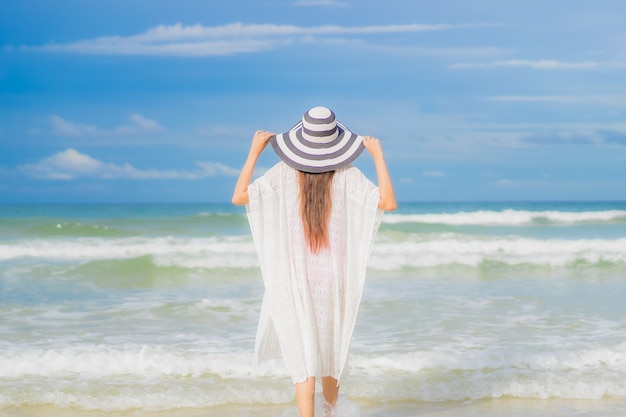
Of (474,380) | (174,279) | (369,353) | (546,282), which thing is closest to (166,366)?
(369,353)

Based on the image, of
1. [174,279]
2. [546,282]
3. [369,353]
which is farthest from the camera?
[174,279]

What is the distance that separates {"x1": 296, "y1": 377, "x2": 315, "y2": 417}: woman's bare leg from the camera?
428 cm

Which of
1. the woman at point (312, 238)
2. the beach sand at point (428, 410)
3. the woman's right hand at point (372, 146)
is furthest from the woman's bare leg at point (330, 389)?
the woman's right hand at point (372, 146)

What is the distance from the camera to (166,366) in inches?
252

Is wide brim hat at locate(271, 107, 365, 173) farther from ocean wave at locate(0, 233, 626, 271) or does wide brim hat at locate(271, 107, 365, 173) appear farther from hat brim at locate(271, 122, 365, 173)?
ocean wave at locate(0, 233, 626, 271)

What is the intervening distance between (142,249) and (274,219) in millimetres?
13945

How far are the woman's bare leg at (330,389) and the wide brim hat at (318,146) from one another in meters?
1.21

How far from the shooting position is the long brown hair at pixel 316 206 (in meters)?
4.21

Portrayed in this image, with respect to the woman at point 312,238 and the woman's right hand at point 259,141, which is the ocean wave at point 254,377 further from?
the woman's right hand at point 259,141

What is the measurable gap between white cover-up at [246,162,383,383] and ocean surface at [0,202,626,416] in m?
1.49

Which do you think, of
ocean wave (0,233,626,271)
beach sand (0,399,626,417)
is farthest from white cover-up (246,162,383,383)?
ocean wave (0,233,626,271)

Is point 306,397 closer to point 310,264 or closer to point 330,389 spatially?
point 330,389

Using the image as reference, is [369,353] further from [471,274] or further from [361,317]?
[471,274]

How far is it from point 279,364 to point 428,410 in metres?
1.34
